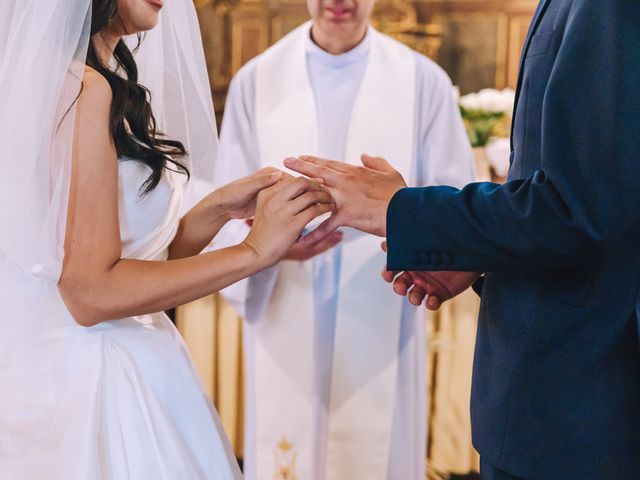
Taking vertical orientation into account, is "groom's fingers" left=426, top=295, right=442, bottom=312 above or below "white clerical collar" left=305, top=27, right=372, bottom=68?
below

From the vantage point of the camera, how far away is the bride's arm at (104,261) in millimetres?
1909

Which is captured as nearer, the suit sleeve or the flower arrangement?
the suit sleeve

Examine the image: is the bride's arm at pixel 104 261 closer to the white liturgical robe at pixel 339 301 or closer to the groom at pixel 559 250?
the groom at pixel 559 250

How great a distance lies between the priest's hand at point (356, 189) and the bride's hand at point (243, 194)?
0.16 meters

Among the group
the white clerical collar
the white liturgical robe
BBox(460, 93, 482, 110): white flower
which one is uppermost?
the white clerical collar

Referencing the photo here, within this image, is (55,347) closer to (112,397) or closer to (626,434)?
(112,397)

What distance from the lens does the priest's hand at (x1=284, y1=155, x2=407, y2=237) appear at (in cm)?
211

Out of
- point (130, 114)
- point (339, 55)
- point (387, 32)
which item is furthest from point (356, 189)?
point (387, 32)

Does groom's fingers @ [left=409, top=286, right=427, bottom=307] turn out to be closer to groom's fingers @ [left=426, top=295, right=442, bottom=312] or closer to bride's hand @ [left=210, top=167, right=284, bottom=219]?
groom's fingers @ [left=426, top=295, right=442, bottom=312]

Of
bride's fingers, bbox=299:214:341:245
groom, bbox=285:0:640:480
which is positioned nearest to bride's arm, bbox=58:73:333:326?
bride's fingers, bbox=299:214:341:245

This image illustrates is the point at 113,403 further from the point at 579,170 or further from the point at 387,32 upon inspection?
the point at 387,32

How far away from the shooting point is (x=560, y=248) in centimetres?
174

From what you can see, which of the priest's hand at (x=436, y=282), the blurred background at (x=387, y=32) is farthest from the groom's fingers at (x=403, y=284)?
the blurred background at (x=387, y=32)

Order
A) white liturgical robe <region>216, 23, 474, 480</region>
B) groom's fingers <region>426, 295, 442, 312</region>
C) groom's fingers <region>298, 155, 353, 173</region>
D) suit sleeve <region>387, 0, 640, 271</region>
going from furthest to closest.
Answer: white liturgical robe <region>216, 23, 474, 480</region>, groom's fingers <region>426, 295, 442, 312</region>, groom's fingers <region>298, 155, 353, 173</region>, suit sleeve <region>387, 0, 640, 271</region>
